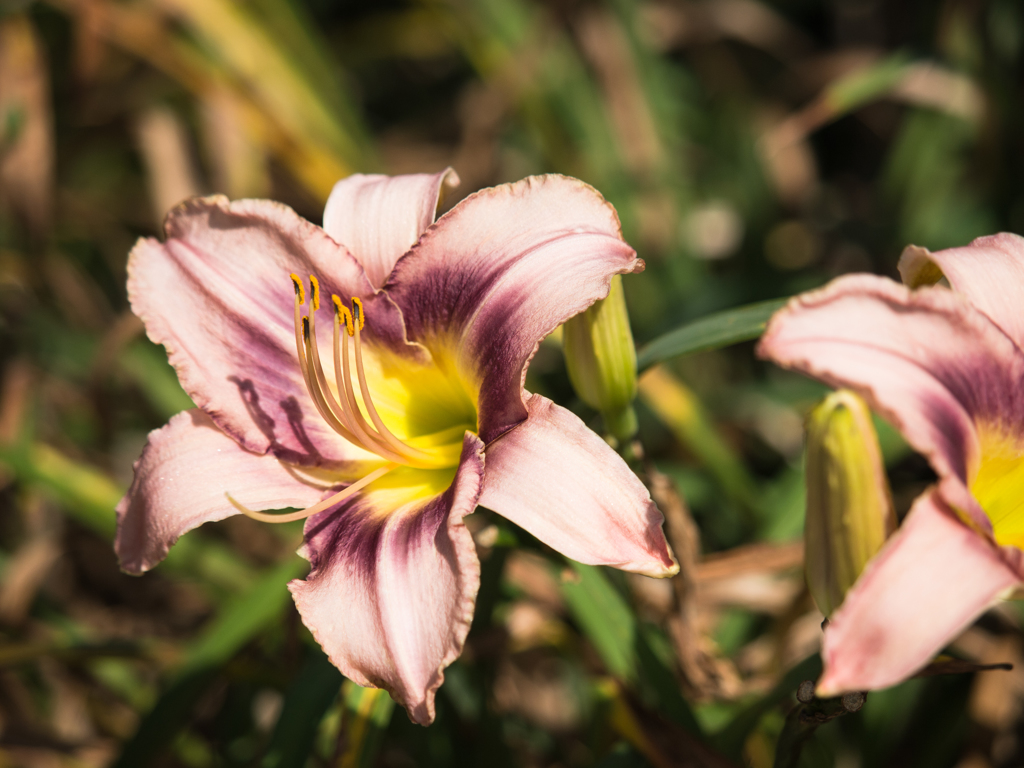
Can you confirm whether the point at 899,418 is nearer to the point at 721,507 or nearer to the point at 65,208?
the point at 721,507

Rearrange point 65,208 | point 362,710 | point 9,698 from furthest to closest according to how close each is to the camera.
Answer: point 65,208 → point 9,698 → point 362,710

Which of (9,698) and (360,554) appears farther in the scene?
(9,698)

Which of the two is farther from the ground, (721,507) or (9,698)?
(9,698)

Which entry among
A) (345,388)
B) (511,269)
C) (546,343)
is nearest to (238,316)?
(345,388)

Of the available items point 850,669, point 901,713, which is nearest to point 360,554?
point 850,669

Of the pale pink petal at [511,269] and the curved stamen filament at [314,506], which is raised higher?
the pale pink petal at [511,269]

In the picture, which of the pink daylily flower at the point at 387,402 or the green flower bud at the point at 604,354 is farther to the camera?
the green flower bud at the point at 604,354

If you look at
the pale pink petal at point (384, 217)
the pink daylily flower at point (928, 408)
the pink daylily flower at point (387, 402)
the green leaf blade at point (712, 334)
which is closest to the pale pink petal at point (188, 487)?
the pink daylily flower at point (387, 402)

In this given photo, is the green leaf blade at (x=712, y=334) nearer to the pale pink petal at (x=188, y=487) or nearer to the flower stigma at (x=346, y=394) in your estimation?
the flower stigma at (x=346, y=394)
